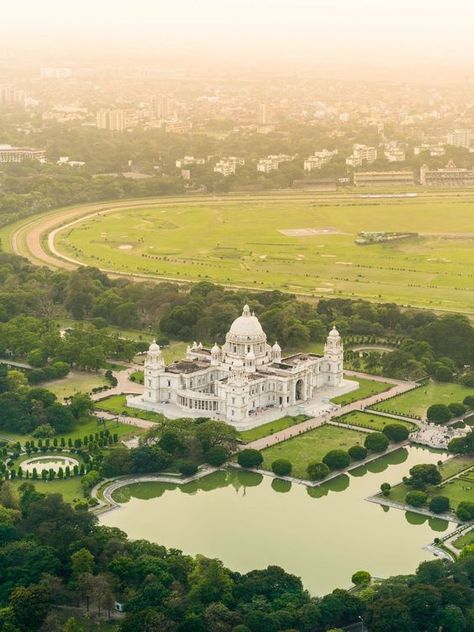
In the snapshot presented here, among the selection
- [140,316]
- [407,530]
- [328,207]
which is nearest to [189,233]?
[328,207]

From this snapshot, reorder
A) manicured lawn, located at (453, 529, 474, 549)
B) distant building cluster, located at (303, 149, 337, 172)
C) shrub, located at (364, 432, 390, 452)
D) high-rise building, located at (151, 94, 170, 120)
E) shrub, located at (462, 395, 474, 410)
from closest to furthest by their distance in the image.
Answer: manicured lawn, located at (453, 529, 474, 549) → shrub, located at (364, 432, 390, 452) → shrub, located at (462, 395, 474, 410) → distant building cluster, located at (303, 149, 337, 172) → high-rise building, located at (151, 94, 170, 120)

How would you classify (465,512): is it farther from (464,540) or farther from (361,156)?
(361,156)

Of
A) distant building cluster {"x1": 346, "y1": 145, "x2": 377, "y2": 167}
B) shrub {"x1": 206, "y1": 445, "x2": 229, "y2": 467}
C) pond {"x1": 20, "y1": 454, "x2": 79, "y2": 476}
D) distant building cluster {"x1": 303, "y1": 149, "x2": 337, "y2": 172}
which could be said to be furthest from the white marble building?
distant building cluster {"x1": 346, "y1": 145, "x2": 377, "y2": 167}

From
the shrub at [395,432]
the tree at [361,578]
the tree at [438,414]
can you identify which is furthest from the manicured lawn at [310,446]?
the tree at [361,578]

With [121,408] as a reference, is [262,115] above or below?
above

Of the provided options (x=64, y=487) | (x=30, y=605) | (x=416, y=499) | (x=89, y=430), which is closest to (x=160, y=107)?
(x=89, y=430)

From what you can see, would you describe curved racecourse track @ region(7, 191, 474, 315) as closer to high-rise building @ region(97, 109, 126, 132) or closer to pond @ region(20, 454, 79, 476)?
pond @ region(20, 454, 79, 476)
